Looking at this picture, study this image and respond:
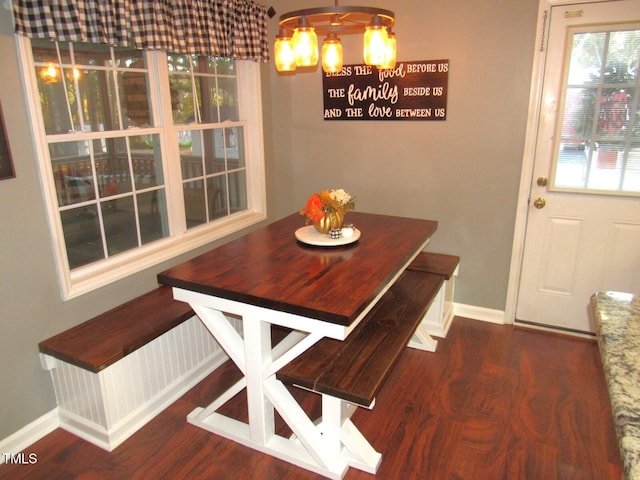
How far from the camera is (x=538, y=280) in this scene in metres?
3.27

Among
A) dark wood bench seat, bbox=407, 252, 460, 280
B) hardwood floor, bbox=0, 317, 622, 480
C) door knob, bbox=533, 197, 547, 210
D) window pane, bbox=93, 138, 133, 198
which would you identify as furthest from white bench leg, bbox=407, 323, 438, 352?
window pane, bbox=93, 138, 133, 198

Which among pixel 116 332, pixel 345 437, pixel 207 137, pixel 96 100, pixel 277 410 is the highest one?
pixel 96 100

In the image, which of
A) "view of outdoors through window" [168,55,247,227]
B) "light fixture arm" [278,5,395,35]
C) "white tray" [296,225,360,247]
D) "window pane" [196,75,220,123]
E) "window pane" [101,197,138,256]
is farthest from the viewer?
"window pane" [196,75,220,123]

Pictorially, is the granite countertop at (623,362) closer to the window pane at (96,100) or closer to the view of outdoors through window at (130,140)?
the view of outdoors through window at (130,140)

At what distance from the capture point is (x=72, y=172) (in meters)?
2.59

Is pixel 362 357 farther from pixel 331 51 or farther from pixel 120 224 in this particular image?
pixel 120 224

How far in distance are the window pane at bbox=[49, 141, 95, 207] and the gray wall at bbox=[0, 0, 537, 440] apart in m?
0.40

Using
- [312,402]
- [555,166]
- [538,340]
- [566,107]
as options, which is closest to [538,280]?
[538,340]

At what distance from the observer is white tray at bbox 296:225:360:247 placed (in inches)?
97.1

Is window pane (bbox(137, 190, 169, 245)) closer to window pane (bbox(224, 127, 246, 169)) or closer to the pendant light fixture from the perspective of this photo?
window pane (bbox(224, 127, 246, 169))

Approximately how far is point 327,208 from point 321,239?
0.17 m

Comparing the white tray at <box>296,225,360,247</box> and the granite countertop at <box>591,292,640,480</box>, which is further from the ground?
the granite countertop at <box>591,292,640,480</box>

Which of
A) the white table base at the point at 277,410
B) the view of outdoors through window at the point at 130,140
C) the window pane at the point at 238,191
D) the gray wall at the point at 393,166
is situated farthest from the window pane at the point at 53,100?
the window pane at the point at 238,191

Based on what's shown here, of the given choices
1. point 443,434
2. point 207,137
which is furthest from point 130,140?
point 443,434
